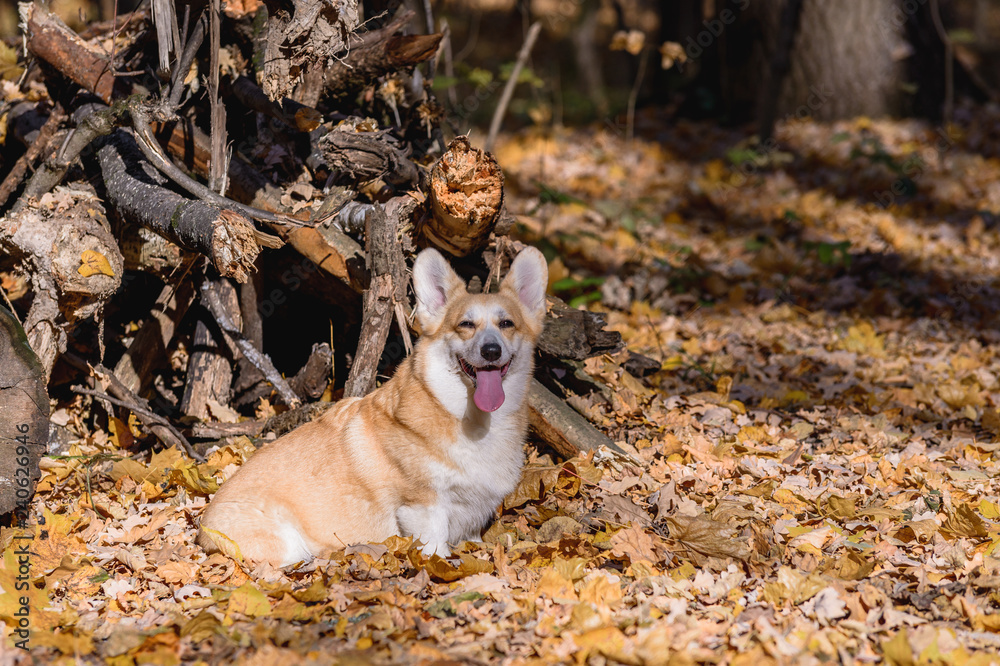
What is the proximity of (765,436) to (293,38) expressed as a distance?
4.11 metres

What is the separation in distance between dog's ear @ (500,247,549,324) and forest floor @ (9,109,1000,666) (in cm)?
107

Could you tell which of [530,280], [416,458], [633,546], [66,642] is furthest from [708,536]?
[66,642]

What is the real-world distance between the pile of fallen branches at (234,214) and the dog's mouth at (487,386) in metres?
0.90

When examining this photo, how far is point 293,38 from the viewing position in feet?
15.0

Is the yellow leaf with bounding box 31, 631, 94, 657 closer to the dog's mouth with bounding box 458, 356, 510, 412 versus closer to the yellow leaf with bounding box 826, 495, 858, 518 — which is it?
the dog's mouth with bounding box 458, 356, 510, 412

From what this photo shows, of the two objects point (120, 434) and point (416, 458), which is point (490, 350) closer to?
point (416, 458)

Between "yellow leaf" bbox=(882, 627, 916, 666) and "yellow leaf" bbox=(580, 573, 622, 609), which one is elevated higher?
"yellow leaf" bbox=(882, 627, 916, 666)

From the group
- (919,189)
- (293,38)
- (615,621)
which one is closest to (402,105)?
(293,38)

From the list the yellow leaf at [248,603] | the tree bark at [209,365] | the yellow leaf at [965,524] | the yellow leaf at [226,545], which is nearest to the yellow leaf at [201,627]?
the yellow leaf at [248,603]

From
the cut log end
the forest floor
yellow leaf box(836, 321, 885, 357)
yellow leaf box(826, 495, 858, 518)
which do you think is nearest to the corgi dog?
the forest floor

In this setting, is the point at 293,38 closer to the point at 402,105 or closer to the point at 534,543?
the point at 402,105

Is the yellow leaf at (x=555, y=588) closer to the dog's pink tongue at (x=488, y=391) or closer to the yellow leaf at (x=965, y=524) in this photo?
the dog's pink tongue at (x=488, y=391)

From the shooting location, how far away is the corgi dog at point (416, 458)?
13.1 feet

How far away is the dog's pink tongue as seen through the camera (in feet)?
13.0
